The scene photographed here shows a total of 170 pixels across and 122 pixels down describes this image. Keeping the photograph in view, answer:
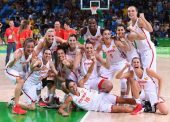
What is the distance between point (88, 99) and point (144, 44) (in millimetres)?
1355

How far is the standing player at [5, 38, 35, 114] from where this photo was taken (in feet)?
23.8

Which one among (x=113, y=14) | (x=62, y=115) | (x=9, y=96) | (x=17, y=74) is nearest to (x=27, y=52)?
(x=17, y=74)

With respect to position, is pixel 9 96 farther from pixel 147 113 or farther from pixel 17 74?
pixel 147 113

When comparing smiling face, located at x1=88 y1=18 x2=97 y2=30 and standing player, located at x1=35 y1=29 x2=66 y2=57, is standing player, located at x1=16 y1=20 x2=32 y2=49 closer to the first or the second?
smiling face, located at x1=88 y1=18 x2=97 y2=30

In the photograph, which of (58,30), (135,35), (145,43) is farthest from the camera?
(58,30)

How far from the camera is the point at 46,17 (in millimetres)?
25141

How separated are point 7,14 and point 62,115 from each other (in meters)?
19.9

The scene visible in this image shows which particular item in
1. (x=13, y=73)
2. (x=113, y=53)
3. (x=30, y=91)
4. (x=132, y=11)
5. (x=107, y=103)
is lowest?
(x=107, y=103)

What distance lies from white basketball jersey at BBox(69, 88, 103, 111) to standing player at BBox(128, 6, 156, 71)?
39.7 inches

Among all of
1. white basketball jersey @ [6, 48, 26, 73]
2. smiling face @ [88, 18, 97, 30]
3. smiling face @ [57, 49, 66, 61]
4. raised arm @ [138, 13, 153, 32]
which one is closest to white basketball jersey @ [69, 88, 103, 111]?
smiling face @ [57, 49, 66, 61]

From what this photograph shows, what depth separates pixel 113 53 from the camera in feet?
26.9

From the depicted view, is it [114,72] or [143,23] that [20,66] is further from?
[143,23]

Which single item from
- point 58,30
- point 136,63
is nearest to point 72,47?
point 136,63

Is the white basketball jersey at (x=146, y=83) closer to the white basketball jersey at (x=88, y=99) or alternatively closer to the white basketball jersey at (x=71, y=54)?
the white basketball jersey at (x=88, y=99)
